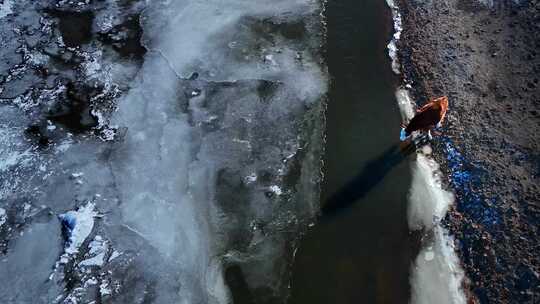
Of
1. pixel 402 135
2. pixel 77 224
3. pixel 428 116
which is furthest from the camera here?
pixel 402 135

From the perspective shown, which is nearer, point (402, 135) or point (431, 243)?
point (431, 243)

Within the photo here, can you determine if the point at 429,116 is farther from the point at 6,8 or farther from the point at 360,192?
the point at 6,8

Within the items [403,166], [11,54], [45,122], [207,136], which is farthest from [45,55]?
[403,166]

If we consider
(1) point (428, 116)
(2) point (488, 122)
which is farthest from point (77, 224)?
(2) point (488, 122)

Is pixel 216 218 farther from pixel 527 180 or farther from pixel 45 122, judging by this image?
pixel 527 180

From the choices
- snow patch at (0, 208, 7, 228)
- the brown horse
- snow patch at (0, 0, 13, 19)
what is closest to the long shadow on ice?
the brown horse

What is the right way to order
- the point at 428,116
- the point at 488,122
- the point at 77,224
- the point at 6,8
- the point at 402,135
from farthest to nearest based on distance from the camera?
the point at 6,8, the point at 488,122, the point at 402,135, the point at 428,116, the point at 77,224

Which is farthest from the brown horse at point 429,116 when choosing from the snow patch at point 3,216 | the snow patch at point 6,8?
the snow patch at point 6,8
